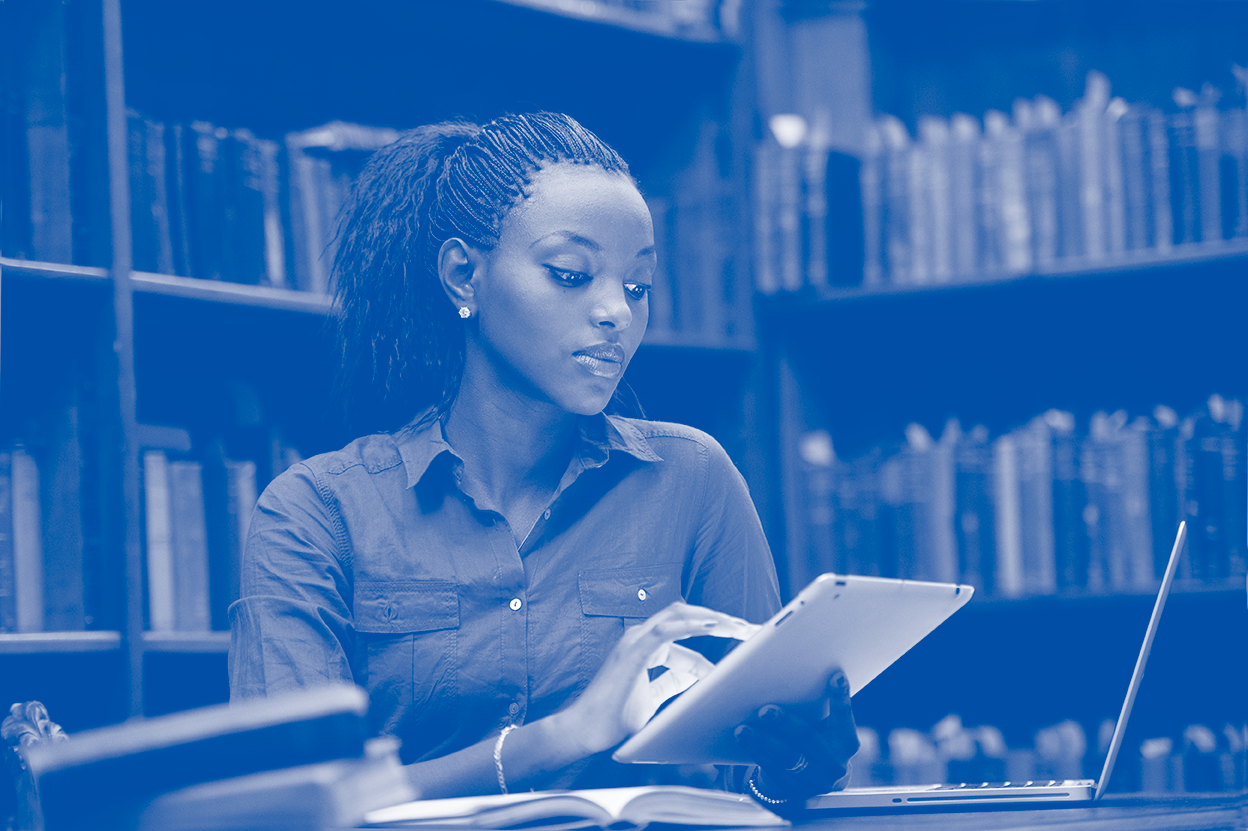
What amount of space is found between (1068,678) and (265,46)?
1637 mm

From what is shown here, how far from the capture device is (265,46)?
210cm

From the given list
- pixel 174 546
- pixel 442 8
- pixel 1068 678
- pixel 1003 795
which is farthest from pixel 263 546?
pixel 1068 678

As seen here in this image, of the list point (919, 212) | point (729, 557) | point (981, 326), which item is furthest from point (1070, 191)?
point (729, 557)

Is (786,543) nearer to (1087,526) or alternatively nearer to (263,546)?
(1087,526)

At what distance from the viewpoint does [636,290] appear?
1.43 metres

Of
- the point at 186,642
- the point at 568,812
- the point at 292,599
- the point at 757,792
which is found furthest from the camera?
the point at 186,642

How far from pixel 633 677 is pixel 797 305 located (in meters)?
1.26

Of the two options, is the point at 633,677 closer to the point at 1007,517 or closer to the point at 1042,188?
the point at 1007,517

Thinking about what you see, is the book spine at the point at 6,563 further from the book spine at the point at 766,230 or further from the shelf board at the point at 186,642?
the book spine at the point at 766,230

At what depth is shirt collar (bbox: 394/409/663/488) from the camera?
4.71 feet

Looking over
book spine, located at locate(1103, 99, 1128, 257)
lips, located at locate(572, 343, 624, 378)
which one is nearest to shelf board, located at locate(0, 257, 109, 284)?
lips, located at locate(572, 343, 624, 378)

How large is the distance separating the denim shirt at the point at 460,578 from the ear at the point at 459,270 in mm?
136

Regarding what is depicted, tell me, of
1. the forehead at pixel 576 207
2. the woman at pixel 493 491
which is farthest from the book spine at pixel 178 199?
the forehead at pixel 576 207

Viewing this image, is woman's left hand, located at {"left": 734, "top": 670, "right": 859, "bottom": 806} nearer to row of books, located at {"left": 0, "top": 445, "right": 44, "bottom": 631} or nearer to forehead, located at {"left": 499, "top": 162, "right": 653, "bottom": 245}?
forehead, located at {"left": 499, "top": 162, "right": 653, "bottom": 245}
